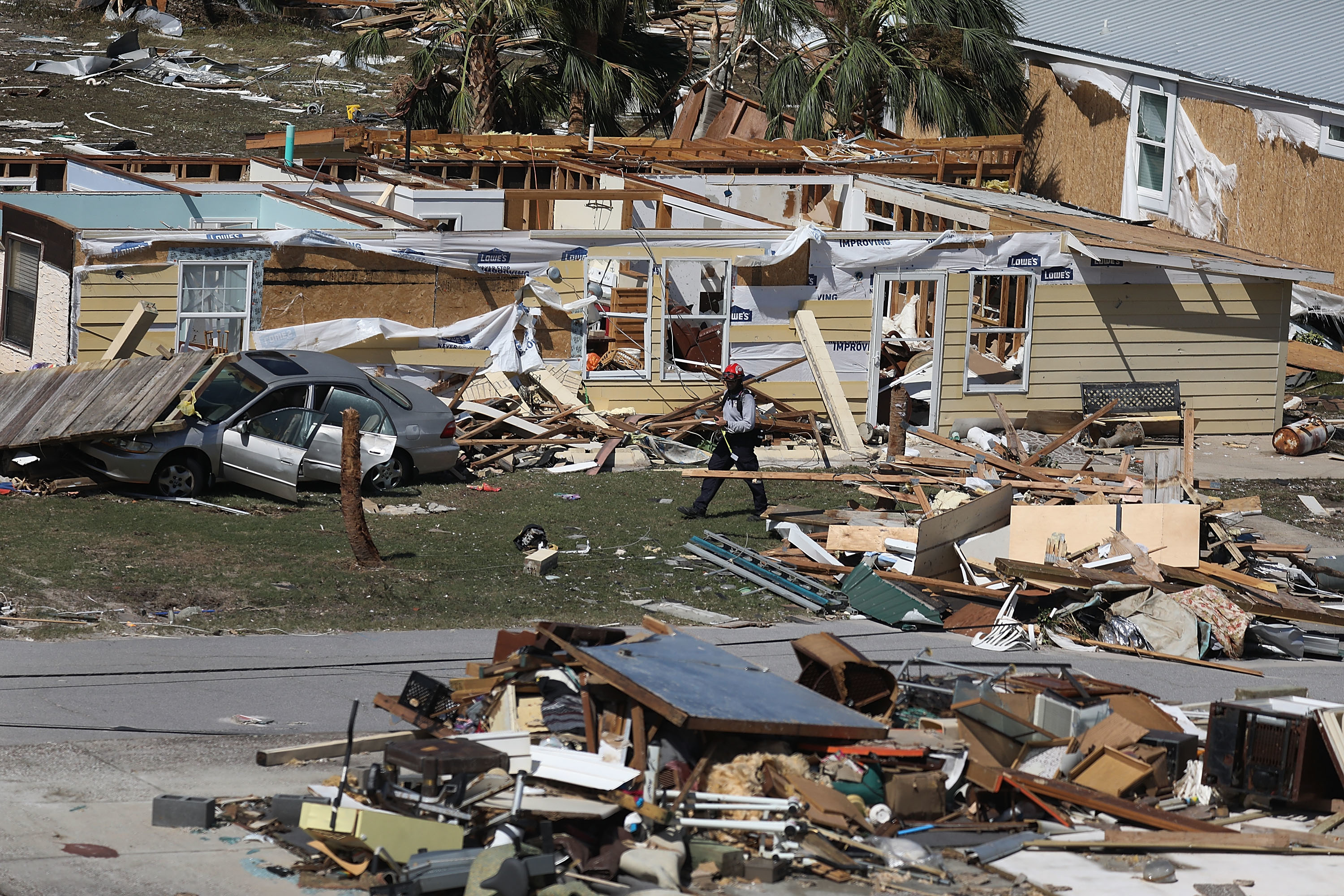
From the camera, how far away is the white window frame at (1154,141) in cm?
2852

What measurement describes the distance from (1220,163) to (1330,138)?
7.77ft

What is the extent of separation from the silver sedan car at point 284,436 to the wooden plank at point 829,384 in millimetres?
5457

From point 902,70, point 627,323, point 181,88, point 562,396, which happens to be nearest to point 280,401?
point 562,396

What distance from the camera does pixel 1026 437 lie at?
2106 centimetres

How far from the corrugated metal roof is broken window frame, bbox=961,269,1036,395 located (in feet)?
26.2

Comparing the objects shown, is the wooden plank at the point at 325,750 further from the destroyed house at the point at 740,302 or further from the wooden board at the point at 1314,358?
the wooden board at the point at 1314,358

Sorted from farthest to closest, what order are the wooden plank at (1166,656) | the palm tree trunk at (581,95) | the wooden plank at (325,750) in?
the palm tree trunk at (581,95), the wooden plank at (1166,656), the wooden plank at (325,750)

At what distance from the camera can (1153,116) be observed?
96.1 ft

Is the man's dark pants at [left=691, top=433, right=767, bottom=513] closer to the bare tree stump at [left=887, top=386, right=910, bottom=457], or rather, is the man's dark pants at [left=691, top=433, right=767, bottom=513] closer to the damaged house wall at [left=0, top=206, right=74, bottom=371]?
the bare tree stump at [left=887, top=386, right=910, bottom=457]

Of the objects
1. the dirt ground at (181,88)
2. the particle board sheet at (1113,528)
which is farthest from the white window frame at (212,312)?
the dirt ground at (181,88)

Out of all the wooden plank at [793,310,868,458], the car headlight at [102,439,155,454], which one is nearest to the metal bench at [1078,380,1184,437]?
the wooden plank at [793,310,868,458]

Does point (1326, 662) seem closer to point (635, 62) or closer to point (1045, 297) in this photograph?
point (1045, 297)

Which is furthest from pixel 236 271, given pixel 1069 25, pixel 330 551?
pixel 1069 25

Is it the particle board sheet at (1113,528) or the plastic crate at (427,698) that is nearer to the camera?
the plastic crate at (427,698)
